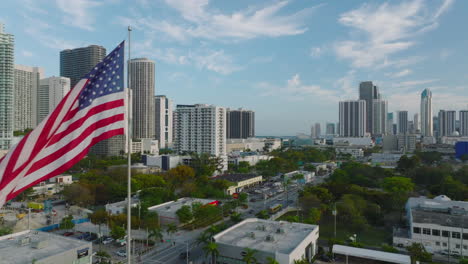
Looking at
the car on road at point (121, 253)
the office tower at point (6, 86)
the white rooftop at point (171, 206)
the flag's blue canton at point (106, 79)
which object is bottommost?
the car on road at point (121, 253)

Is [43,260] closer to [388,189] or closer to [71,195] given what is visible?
[71,195]

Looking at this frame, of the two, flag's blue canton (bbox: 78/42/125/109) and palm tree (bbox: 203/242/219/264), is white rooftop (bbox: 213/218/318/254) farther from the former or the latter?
flag's blue canton (bbox: 78/42/125/109)

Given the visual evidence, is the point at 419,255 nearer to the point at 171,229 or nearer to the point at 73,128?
the point at 171,229

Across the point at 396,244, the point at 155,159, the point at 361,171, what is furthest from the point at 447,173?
the point at 155,159

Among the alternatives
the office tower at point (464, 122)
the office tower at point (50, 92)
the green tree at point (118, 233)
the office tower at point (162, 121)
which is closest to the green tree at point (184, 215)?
the green tree at point (118, 233)

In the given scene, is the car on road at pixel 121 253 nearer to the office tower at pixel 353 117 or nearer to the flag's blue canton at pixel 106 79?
the flag's blue canton at pixel 106 79

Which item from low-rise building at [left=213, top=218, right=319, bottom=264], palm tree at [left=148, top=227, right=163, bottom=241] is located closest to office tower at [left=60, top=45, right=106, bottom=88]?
palm tree at [left=148, top=227, right=163, bottom=241]
